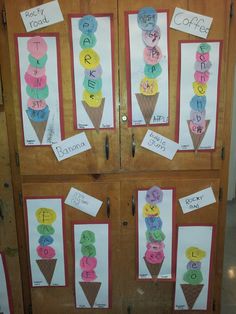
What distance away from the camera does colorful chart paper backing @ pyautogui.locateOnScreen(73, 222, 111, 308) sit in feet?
4.39

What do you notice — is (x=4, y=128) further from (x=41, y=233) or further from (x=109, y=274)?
(x=109, y=274)

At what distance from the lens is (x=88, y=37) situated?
1.15m

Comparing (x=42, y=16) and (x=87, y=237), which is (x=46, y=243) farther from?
(x=42, y=16)

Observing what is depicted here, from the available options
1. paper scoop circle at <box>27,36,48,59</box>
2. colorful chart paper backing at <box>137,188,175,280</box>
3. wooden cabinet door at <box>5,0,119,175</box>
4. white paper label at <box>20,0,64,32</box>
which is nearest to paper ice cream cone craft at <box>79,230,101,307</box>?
colorful chart paper backing at <box>137,188,175,280</box>

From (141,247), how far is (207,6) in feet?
Result: 3.45

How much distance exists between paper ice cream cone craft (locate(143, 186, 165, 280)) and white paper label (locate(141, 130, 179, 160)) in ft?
0.54

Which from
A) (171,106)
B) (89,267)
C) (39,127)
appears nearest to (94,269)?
(89,267)

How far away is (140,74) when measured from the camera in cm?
119

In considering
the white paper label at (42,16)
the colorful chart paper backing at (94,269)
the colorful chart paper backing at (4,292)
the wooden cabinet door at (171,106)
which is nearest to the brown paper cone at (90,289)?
the colorful chart paper backing at (94,269)

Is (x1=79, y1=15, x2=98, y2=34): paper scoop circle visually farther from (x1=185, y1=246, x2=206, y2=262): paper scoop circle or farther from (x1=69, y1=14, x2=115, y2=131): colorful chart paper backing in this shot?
(x1=185, y1=246, x2=206, y2=262): paper scoop circle

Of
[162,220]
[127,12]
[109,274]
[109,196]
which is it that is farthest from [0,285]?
[127,12]

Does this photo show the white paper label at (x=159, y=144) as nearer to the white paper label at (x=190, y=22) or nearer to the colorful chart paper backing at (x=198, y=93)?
the colorful chart paper backing at (x=198, y=93)

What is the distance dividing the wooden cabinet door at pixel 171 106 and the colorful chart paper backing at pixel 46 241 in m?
0.38

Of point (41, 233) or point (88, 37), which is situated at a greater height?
point (88, 37)
